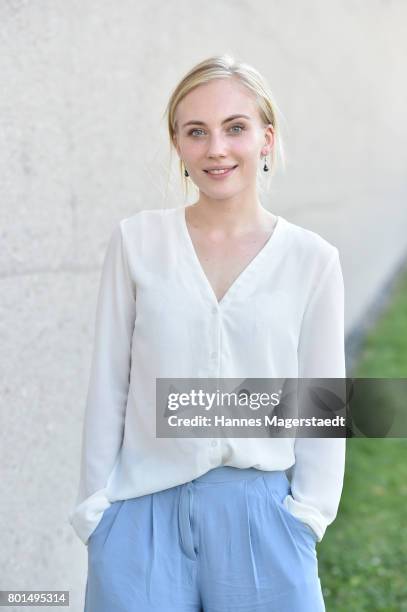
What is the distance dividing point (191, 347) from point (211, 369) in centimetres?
6

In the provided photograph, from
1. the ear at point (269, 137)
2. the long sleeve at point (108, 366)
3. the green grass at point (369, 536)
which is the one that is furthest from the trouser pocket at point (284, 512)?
the green grass at point (369, 536)

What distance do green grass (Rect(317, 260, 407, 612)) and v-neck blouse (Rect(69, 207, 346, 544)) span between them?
182 cm

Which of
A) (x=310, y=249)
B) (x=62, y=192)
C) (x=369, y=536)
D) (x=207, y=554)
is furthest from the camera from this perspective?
(x=369, y=536)

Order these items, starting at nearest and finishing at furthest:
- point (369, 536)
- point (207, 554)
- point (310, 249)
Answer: point (207, 554) < point (310, 249) < point (369, 536)

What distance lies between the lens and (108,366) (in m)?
2.08

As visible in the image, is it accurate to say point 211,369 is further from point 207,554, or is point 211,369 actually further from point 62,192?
point 62,192

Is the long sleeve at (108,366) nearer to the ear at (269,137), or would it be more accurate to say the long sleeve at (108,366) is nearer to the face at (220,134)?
the face at (220,134)

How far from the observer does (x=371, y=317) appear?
9086 millimetres

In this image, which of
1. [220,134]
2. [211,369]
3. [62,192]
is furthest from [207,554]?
[62,192]

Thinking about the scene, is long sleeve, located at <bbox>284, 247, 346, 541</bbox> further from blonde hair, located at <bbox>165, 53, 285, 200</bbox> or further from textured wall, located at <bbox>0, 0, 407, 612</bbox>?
textured wall, located at <bbox>0, 0, 407, 612</bbox>

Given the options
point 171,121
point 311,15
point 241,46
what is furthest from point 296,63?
point 171,121

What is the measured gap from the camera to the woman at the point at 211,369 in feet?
6.28

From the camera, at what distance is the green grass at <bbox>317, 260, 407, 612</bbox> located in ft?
12.3

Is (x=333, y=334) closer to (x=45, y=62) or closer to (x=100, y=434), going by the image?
(x=100, y=434)
